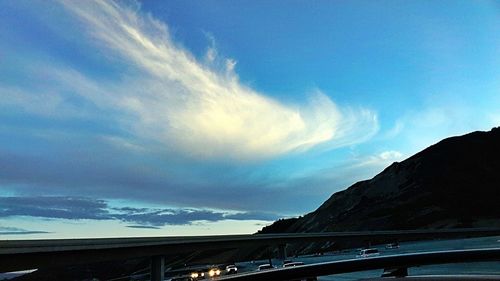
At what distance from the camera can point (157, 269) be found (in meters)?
72.4

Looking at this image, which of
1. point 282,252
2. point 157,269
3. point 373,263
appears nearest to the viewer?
point 373,263

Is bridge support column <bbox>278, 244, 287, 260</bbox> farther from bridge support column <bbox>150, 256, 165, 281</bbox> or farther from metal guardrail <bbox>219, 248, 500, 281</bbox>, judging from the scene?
metal guardrail <bbox>219, 248, 500, 281</bbox>

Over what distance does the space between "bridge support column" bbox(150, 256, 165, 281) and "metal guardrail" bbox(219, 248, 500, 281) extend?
68.2 m

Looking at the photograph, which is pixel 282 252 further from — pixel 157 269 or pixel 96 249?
pixel 96 249

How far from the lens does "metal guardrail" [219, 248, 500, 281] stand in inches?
159

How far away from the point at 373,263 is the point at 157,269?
7193cm

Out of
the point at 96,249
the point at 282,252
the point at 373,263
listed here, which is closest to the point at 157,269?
the point at 96,249

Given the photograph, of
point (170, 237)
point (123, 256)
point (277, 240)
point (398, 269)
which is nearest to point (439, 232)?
point (277, 240)

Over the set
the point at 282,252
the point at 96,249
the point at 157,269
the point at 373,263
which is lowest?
the point at 373,263

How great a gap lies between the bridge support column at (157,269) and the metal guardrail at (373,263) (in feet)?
224

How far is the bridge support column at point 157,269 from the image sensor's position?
228 ft

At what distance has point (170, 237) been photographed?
82.9m

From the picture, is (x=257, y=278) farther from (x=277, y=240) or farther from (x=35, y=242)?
(x=277, y=240)

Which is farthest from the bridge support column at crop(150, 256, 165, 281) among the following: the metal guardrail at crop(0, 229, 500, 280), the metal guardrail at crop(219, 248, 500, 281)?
the metal guardrail at crop(219, 248, 500, 281)
